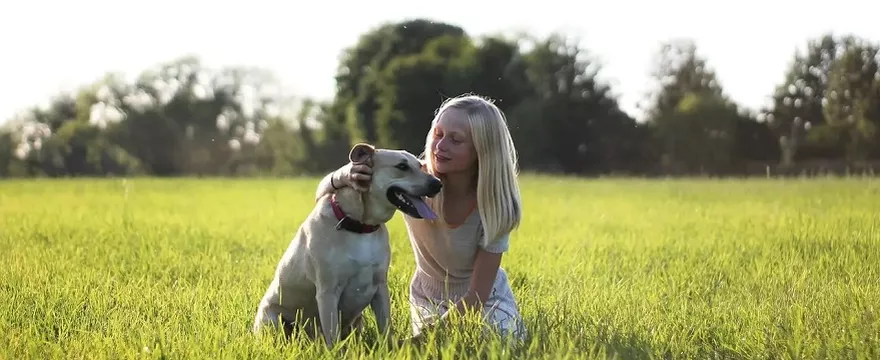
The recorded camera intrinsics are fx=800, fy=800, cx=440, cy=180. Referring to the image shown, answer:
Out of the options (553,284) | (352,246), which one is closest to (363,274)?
(352,246)

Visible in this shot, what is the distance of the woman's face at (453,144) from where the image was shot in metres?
4.11

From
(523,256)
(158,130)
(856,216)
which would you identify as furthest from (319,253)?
(158,130)

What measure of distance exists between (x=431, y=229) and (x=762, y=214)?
7.12 m

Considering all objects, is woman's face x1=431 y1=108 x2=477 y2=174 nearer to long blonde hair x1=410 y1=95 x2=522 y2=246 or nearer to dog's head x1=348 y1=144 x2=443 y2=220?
long blonde hair x1=410 y1=95 x2=522 y2=246

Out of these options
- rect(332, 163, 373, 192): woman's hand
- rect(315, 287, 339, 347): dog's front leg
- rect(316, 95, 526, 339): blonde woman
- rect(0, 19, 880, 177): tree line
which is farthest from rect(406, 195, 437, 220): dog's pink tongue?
rect(0, 19, 880, 177): tree line

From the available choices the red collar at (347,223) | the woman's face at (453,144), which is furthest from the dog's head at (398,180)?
the woman's face at (453,144)

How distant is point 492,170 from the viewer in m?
4.10

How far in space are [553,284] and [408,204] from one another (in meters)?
2.09

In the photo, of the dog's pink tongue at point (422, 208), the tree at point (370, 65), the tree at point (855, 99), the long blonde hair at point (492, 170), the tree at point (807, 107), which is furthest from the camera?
the tree at point (370, 65)

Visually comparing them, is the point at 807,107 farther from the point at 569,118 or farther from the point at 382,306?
the point at 382,306

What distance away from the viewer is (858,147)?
2916 centimetres

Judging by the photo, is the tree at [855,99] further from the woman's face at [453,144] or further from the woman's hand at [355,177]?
the woman's hand at [355,177]

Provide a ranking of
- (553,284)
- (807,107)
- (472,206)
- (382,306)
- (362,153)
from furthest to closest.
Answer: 1. (807,107)
2. (553,284)
3. (472,206)
4. (382,306)
5. (362,153)

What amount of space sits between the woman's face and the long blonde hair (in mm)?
31
